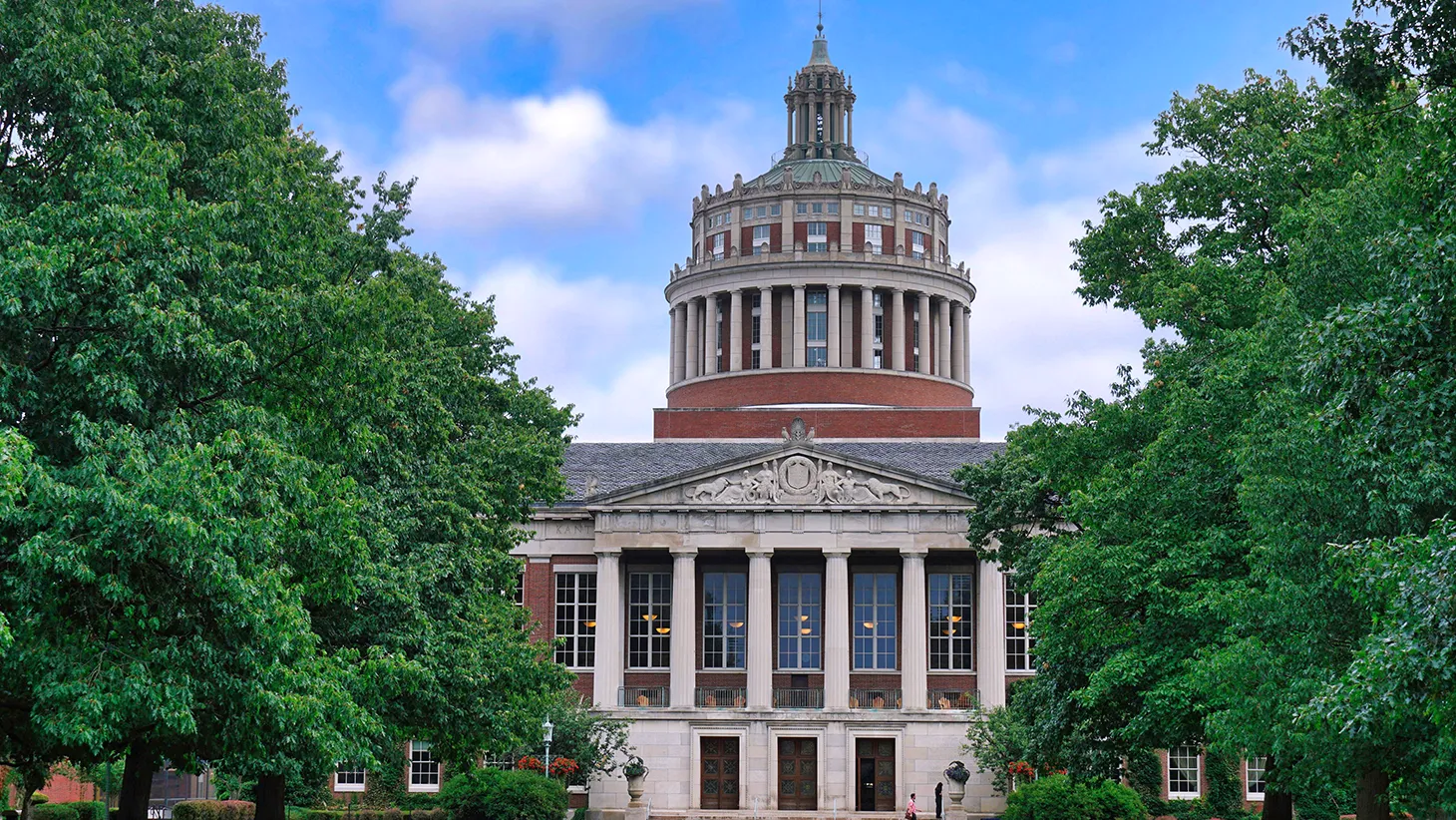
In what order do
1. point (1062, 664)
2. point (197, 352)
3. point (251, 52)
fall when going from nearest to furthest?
point (197, 352), point (251, 52), point (1062, 664)

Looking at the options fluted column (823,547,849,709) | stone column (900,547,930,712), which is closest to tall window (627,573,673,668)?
fluted column (823,547,849,709)

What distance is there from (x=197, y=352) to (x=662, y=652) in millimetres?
49662

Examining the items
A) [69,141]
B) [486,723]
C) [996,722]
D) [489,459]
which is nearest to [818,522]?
[996,722]

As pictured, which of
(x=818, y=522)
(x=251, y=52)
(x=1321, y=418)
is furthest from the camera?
(x=818, y=522)

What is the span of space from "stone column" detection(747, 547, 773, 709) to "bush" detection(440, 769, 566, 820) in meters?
13.2

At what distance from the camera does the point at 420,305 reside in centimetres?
3550

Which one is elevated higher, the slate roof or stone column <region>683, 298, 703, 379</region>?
stone column <region>683, 298, 703, 379</region>

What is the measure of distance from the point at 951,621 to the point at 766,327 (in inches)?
1127

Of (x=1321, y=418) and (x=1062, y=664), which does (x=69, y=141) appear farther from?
(x=1062, y=664)

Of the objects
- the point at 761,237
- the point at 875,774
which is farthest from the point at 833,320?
the point at 875,774

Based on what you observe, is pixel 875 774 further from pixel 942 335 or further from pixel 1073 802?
pixel 942 335

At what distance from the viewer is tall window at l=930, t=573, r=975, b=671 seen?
230 ft

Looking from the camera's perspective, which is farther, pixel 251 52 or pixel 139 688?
pixel 251 52

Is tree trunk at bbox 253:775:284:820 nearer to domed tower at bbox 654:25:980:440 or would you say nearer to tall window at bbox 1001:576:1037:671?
tall window at bbox 1001:576:1037:671
